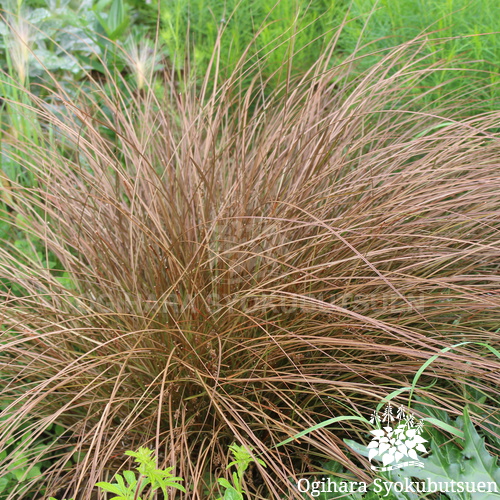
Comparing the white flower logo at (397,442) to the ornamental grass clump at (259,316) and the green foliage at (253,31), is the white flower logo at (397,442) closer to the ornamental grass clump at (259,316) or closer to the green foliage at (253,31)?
the ornamental grass clump at (259,316)

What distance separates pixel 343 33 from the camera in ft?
10.3

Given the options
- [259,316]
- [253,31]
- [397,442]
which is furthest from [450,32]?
[397,442]

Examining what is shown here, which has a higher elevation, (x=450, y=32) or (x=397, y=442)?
(x=450, y=32)

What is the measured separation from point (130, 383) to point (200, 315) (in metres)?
0.35

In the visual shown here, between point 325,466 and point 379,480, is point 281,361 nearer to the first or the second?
point 325,466

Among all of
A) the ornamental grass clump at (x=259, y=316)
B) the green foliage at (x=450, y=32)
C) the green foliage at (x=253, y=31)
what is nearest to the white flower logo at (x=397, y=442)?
the ornamental grass clump at (x=259, y=316)

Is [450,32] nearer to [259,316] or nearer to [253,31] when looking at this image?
[253,31]

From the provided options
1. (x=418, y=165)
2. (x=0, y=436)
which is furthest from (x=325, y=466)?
(x=418, y=165)

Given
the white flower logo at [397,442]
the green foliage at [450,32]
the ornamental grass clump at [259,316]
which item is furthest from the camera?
the green foliage at [450,32]

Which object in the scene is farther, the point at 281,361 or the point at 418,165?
the point at 418,165

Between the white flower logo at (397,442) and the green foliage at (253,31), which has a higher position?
the green foliage at (253,31)

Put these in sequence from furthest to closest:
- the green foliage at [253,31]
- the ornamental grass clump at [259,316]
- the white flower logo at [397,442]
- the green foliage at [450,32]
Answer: the green foliage at [253,31]
the green foliage at [450,32]
the ornamental grass clump at [259,316]
the white flower logo at [397,442]

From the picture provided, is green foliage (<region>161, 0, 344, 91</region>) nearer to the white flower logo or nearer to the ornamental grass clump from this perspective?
the ornamental grass clump

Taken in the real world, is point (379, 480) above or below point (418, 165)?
below
